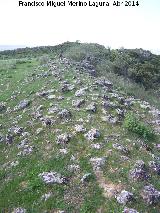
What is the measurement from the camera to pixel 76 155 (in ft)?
76.9

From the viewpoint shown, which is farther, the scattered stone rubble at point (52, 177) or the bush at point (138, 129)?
the bush at point (138, 129)

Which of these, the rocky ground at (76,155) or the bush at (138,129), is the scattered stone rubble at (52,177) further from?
the bush at (138,129)

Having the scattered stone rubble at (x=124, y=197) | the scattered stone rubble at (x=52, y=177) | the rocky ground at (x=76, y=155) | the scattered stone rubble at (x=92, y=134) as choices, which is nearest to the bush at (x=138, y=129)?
the rocky ground at (x=76, y=155)

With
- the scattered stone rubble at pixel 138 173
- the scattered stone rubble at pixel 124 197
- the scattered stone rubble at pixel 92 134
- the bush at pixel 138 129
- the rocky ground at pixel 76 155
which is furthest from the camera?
the bush at pixel 138 129

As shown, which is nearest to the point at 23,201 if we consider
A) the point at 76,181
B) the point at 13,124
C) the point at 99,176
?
the point at 76,181

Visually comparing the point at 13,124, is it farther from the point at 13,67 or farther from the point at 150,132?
the point at 13,67

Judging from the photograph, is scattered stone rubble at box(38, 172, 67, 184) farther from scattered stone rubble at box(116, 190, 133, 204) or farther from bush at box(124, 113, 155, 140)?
bush at box(124, 113, 155, 140)

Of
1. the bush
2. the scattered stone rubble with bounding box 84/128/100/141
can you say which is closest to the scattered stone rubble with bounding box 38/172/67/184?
the scattered stone rubble with bounding box 84/128/100/141

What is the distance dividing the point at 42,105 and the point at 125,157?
1202cm

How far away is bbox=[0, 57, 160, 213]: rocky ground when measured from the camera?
19625mm

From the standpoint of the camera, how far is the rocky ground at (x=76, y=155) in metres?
19.6

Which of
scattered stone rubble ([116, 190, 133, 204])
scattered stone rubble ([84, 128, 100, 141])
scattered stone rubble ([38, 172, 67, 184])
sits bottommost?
scattered stone rubble ([38, 172, 67, 184])

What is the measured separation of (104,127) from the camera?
26.7 metres

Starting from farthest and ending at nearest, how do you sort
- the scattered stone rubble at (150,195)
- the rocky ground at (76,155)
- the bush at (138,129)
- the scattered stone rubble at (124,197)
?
the bush at (138,129), the rocky ground at (76,155), the scattered stone rubble at (150,195), the scattered stone rubble at (124,197)
